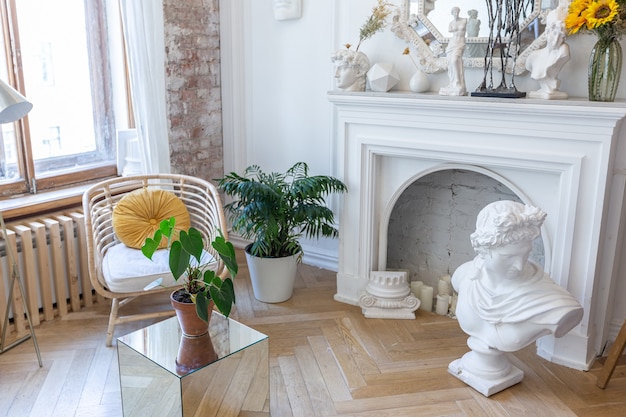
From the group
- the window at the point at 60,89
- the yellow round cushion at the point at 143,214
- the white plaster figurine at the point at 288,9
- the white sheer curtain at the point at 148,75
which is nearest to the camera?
the yellow round cushion at the point at 143,214

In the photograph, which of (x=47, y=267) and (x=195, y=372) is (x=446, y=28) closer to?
(x=195, y=372)

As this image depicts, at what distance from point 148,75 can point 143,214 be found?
881 mm

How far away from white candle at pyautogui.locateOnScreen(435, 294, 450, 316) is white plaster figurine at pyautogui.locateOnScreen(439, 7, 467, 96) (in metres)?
1.15

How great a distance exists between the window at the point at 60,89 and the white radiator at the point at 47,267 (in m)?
0.35

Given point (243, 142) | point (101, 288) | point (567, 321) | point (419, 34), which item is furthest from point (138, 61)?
point (567, 321)

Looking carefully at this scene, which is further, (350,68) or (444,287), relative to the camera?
(444,287)

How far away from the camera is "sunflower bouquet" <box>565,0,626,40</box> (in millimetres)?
2498

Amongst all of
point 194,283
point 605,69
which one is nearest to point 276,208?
point 194,283

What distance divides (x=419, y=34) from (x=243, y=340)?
1965 millimetres

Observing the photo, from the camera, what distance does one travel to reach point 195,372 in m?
2.08

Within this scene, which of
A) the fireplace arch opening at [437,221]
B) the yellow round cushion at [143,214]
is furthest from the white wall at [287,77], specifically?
the yellow round cushion at [143,214]

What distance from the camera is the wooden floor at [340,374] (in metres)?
2.59

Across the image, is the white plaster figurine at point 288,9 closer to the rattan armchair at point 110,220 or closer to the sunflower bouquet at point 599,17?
the rattan armchair at point 110,220

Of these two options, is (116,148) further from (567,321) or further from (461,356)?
(567,321)
